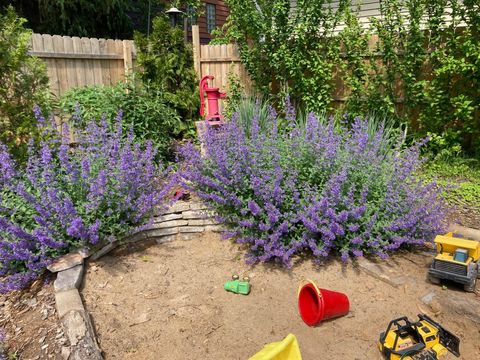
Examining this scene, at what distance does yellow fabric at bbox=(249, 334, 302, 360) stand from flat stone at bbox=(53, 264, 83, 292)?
1499 mm

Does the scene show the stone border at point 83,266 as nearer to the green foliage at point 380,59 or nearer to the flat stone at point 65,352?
the flat stone at point 65,352

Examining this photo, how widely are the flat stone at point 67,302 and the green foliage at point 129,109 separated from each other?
2435 millimetres

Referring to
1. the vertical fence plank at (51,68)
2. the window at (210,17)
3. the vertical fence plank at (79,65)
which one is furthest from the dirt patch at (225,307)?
the window at (210,17)

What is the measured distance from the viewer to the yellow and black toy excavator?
2.11 m

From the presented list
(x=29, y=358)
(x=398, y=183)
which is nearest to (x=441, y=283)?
(x=398, y=183)

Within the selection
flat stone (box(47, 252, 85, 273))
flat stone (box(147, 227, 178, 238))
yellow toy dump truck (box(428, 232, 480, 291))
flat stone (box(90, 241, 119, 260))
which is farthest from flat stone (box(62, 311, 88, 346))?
yellow toy dump truck (box(428, 232, 480, 291))

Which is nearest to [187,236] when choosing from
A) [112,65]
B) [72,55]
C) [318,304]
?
[318,304]

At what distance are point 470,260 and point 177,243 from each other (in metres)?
2.34

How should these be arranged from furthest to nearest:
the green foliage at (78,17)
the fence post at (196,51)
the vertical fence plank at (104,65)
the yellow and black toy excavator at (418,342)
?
1. the green foliage at (78,17)
2. the fence post at (196,51)
3. the vertical fence plank at (104,65)
4. the yellow and black toy excavator at (418,342)

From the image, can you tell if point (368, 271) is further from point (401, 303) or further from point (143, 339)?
point (143, 339)

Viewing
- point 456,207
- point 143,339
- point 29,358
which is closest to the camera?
point 29,358

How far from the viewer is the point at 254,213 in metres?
3.02

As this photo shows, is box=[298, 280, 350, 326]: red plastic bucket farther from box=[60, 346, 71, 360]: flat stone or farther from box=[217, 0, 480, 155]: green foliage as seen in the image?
box=[217, 0, 480, 155]: green foliage

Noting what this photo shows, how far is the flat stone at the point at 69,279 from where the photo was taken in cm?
267
